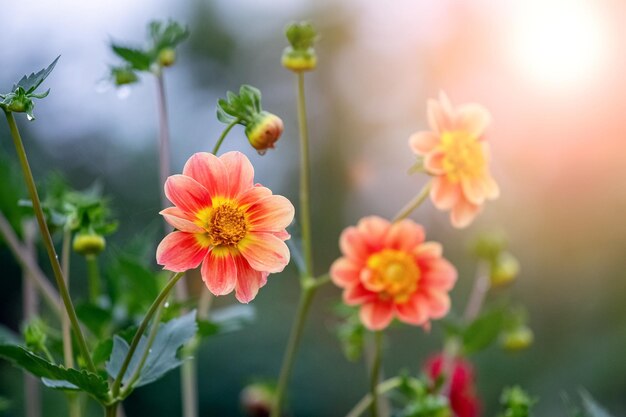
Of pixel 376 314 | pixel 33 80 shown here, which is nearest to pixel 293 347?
pixel 376 314

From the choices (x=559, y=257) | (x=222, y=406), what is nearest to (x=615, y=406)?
(x=559, y=257)

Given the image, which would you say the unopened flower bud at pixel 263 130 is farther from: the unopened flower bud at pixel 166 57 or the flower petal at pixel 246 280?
the unopened flower bud at pixel 166 57

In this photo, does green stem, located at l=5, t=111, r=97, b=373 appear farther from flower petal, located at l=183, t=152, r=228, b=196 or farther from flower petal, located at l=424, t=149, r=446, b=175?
flower petal, located at l=424, t=149, r=446, b=175

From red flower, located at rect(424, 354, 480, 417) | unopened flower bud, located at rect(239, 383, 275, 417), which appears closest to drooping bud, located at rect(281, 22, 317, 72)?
red flower, located at rect(424, 354, 480, 417)

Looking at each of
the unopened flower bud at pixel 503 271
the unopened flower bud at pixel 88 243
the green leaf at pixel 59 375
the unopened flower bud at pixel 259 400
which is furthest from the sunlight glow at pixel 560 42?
the green leaf at pixel 59 375

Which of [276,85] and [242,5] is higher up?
[242,5]

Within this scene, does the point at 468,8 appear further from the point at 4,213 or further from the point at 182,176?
the point at 182,176

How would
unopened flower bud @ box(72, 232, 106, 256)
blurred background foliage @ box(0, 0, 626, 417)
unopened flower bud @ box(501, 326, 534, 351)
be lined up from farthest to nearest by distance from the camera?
blurred background foliage @ box(0, 0, 626, 417), unopened flower bud @ box(501, 326, 534, 351), unopened flower bud @ box(72, 232, 106, 256)
